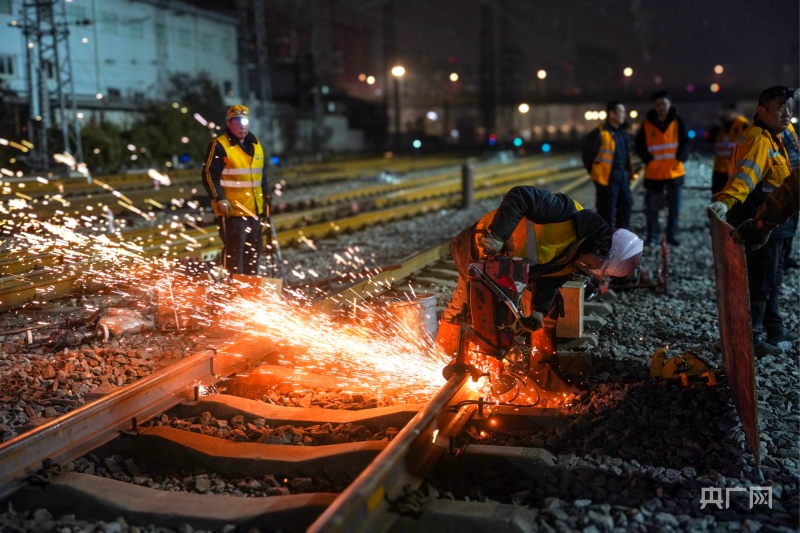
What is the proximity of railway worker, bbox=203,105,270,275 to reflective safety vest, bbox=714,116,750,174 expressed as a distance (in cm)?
649

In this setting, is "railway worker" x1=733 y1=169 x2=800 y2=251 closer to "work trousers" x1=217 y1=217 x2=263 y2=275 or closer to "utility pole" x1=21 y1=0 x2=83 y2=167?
"work trousers" x1=217 y1=217 x2=263 y2=275

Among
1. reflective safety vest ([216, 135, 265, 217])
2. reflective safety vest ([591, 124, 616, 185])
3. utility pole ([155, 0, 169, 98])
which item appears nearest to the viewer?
reflective safety vest ([216, 135, 265, 217])

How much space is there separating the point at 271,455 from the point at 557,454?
155 cm

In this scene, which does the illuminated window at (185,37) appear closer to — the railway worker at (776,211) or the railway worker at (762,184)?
the railway worker at (762,184)

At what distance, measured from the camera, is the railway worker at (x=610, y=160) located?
955cm

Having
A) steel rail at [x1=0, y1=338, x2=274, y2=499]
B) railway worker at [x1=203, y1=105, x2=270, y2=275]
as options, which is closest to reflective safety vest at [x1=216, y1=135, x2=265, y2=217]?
railway worker at [x1=203, y1=105, x2=270, y2=275]

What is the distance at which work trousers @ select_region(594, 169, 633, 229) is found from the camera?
958 centimetres

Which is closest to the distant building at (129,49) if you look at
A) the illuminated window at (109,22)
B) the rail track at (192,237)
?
the illuminated window at (109,22)

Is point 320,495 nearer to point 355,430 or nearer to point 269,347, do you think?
point 355,430

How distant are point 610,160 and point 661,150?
126 cm

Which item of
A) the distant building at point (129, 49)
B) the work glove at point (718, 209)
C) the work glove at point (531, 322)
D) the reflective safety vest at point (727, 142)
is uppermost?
the distant building at point (129, 49)

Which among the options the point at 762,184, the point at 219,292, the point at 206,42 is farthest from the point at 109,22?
the point at 762,184

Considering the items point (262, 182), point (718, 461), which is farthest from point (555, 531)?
point (262, 182)

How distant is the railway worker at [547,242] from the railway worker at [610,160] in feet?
15.2
